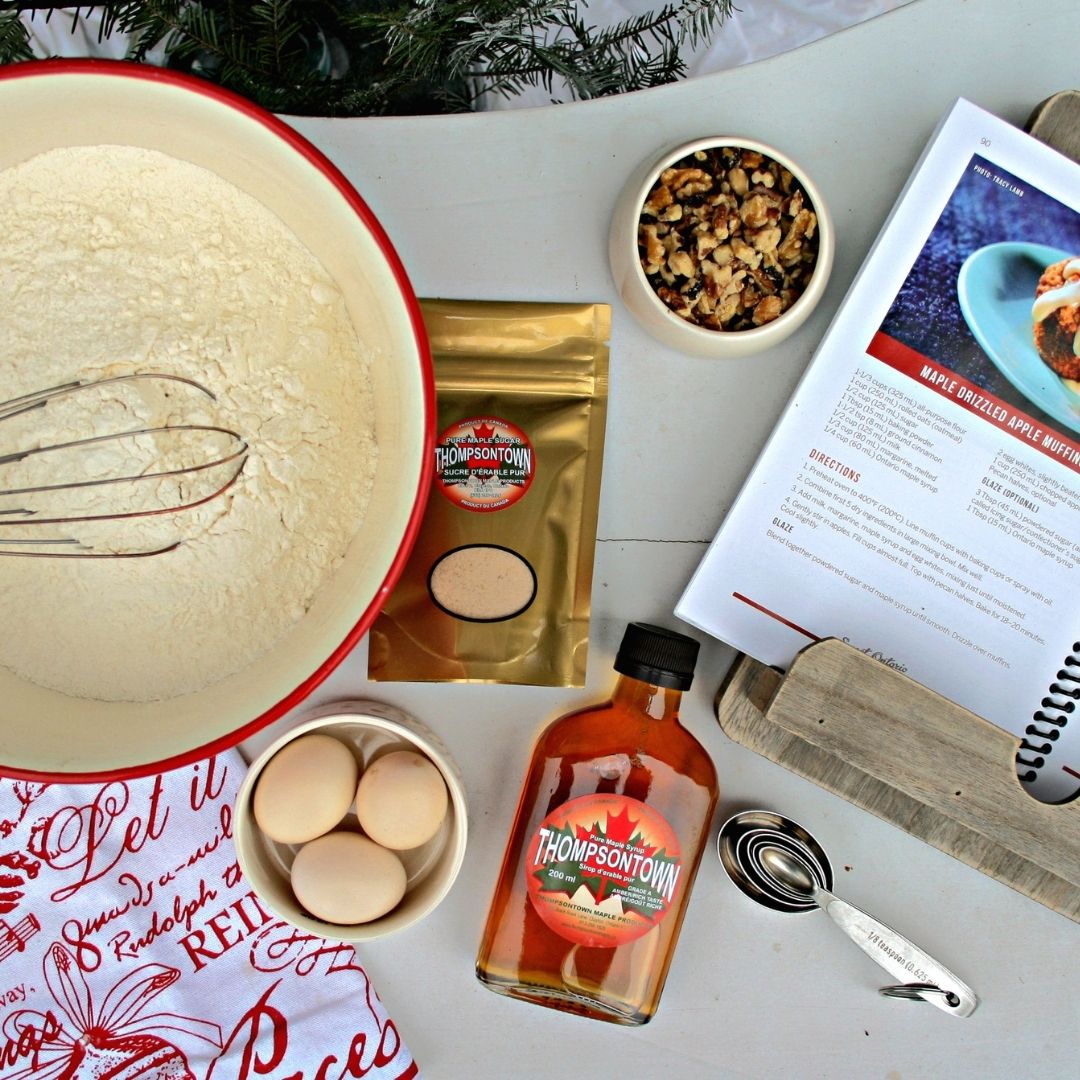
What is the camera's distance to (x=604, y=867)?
562mm

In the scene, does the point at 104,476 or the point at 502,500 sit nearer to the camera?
the point at 104,476

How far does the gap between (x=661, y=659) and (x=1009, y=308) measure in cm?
34

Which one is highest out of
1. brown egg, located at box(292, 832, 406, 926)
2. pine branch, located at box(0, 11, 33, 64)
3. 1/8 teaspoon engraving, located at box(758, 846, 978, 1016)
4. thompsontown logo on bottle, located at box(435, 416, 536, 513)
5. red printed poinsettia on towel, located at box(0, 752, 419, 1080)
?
pine branch, located at box(0, 11, 33, 64)

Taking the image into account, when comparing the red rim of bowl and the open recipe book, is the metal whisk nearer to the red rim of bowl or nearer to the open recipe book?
the red rim of bowl

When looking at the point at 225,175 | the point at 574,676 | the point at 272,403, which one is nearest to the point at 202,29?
the point at 225,175

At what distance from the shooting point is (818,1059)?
62 cm

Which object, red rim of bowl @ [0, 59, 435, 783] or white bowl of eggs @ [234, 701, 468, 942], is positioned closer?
red rim of bowl @ [0, 59, 435, 783]

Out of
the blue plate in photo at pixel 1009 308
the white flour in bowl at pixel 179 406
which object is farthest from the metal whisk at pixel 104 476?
the blue plate in photo at pixel 1009 308

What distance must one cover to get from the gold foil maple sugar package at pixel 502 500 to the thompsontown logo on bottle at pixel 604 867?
9 cm

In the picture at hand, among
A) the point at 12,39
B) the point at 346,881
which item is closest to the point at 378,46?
the point at 12,39

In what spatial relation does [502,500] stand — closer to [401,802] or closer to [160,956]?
[401,802]

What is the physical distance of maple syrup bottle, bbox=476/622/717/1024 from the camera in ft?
1.85

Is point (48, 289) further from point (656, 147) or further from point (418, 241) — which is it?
point (656, 147)

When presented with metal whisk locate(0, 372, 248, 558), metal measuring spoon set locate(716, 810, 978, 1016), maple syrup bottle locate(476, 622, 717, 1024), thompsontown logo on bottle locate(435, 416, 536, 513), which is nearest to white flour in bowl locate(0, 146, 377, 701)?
metal whisk locate(0, 372, 248, 558)
